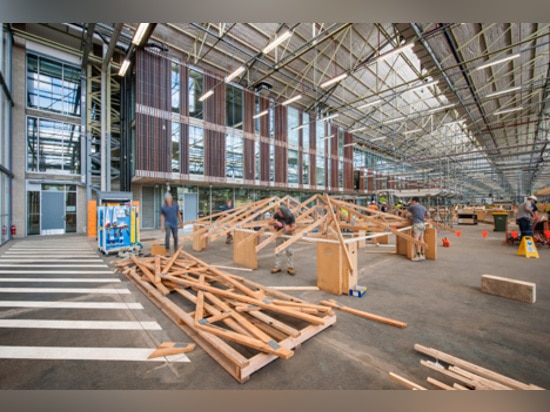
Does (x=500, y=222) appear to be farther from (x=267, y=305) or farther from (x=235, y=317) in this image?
(x=235, y=317)

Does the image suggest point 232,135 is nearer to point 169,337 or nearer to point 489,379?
point 169,337

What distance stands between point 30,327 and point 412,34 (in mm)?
13687

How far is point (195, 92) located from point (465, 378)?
18246mm

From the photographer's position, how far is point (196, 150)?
1563cm

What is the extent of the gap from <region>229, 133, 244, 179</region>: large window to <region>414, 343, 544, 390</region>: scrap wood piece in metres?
15.9

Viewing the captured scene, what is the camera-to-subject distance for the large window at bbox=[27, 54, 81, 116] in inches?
512

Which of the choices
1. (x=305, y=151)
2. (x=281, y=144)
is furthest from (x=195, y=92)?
(x=305, y=151)

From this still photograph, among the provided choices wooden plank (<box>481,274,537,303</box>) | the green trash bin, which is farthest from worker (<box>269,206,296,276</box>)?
the green trash bin

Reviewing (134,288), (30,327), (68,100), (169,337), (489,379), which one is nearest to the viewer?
(489,379)

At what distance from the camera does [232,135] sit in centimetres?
1739

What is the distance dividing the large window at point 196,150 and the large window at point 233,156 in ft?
6.22

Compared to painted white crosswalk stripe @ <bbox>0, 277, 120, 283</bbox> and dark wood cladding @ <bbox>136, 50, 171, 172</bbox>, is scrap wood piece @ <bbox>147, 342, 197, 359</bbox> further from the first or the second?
dark wood cladding @ <bbox>136, 50, 171, 172</bbox>

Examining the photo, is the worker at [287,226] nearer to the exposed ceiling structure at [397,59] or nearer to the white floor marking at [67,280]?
the white floor marking at [67,280]
